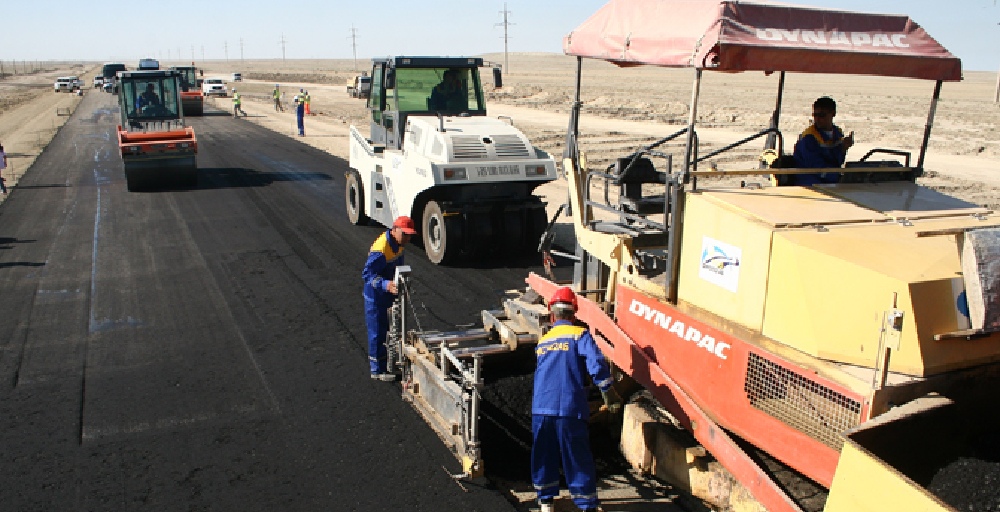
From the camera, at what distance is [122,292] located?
998cm

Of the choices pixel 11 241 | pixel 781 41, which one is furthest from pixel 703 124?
pixel 781 41

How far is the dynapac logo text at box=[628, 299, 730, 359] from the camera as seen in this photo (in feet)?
15.7

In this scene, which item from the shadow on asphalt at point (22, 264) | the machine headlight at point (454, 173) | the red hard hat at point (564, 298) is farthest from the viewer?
the shadow on asphalt at point (22, 264)

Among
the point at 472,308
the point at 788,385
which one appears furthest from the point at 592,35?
the point at 472,308

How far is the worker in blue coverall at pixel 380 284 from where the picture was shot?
7098 mm

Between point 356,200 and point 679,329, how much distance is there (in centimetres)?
942

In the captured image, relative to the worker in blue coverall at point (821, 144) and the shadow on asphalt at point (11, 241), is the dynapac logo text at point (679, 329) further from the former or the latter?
the shadow on asphalt at point (11, 241)

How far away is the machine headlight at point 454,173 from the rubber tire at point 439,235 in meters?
0.58

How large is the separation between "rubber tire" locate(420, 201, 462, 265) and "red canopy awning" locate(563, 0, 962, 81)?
5779 millimetres

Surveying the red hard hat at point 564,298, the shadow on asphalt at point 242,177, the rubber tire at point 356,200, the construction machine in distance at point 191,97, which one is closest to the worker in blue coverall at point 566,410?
the red hard hat at point 564,298

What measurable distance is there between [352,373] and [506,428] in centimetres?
198

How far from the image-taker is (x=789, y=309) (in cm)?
431

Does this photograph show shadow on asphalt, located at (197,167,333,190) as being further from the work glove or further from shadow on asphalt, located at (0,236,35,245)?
the work glove

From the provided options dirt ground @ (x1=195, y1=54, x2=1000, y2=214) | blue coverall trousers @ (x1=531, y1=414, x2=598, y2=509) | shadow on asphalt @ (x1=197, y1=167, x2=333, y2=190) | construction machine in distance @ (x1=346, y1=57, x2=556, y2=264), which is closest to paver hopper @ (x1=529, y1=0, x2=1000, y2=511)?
blue coverall trousers @ (x1=531, y1=414, x2=598, y2=509)
